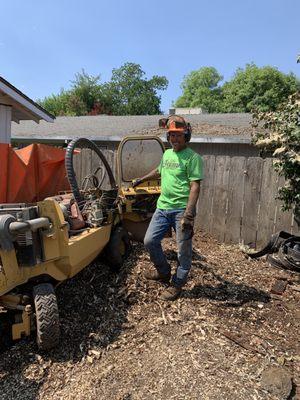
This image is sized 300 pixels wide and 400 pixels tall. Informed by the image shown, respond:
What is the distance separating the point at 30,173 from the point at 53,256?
1657 mm

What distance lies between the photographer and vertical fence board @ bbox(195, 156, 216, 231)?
7.53m

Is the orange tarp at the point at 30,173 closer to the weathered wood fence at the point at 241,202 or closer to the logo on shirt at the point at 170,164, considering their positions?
the logo on shirt at the point at 170,164

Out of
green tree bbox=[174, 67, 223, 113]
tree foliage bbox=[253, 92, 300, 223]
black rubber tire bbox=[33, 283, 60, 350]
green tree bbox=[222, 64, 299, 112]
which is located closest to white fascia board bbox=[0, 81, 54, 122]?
tree foliage bbox=[253, 92, 300, 223]

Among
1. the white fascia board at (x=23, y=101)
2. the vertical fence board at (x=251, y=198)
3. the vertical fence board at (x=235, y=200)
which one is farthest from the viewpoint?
the white fascia board at (x=23, y=101)

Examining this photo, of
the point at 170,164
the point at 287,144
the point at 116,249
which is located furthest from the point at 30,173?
the point at 287,144

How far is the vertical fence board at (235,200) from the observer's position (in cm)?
713

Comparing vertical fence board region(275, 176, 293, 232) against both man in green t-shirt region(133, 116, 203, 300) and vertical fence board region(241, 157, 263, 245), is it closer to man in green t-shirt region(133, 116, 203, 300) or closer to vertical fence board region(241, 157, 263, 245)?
vertical fence board region(241, 157, 263, 245)

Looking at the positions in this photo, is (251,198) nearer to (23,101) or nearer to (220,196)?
(220,196)

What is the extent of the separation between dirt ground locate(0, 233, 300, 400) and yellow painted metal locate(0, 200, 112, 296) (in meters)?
0.55

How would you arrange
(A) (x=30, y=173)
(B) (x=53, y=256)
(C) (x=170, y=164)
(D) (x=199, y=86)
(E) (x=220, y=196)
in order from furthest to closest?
(D) (x=199, y=86)
(E) (x=220, y=196)
(A) (x=30, y=173)
(C) (x=170, y=164)
(B) (x=53, y=256)

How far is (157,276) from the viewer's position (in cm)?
486

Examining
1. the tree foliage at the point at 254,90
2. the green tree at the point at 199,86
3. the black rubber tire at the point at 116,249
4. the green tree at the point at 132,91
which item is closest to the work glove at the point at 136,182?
the black rubber tire at the point at 116,249

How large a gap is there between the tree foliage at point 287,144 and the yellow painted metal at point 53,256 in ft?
9.80

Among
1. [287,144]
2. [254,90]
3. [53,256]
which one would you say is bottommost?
[53,256]
